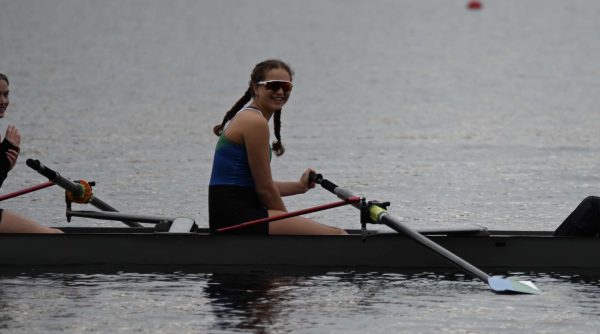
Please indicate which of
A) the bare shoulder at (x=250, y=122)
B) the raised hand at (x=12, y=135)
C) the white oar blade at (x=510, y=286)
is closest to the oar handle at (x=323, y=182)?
the bare shoulder at (x=250, y=122)

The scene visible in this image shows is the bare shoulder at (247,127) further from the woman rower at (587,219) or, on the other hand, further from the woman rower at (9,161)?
the woman rower at (587,219)

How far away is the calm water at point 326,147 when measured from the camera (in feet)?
50.0

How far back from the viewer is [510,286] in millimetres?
15695

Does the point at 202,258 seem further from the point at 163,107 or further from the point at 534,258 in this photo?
the point at 163,107

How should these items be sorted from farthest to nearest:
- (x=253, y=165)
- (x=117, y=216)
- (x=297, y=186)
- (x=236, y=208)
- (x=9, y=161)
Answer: (x=117, y=216) < (x=297, y=186) < (x=236, y=208) < (x=253, y=165) < (x=9, y=161)

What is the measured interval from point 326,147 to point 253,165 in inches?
623

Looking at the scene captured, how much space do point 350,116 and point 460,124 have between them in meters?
2.85

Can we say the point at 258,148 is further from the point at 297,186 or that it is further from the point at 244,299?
the point at 244,299

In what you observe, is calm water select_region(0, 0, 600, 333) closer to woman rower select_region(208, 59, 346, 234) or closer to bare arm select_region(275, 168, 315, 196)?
woman rower select_region(208, 59, 346, 234)

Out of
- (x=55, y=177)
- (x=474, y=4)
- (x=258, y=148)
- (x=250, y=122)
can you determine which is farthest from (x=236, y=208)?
(x=474, y=4)

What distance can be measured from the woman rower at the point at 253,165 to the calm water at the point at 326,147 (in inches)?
23.0

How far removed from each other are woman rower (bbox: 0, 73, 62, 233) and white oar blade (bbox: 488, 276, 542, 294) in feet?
15.3

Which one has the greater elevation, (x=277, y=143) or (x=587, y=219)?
(x=277, y=143)

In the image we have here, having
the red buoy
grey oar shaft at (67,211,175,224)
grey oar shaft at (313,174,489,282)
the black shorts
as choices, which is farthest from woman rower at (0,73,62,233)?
the red buoy
